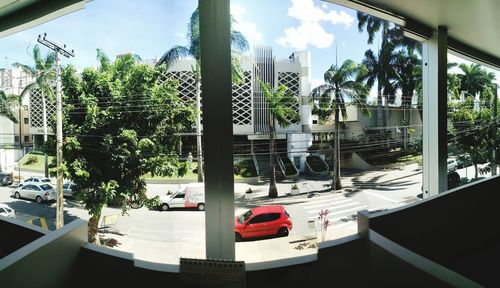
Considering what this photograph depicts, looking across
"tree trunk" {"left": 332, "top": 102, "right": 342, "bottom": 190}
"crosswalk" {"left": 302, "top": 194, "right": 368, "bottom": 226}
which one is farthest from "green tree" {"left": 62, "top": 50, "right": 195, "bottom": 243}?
"tree trunk" {"left": 332, "top": 102, "right": 342, "bottom": 190}

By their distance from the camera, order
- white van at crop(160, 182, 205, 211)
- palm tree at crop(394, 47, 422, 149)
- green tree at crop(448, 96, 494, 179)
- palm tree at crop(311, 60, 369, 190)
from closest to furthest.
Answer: white van at crop(160, 182, 205, 211) → palm tree at crop(311, 60, 369, 190) → green tree at crop(448, 96, 494, 179) → palm tree at crop(394, 47, 422, 149)

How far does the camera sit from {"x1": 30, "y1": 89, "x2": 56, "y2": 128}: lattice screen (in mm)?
3432

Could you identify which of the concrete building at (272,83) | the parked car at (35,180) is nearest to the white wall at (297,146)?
the concrete building at (272,83)

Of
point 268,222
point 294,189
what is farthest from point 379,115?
point 268,222

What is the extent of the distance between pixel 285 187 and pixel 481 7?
7.74ft

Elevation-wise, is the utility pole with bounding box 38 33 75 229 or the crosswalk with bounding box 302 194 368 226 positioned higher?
the utility pole with bounding box 38 33 75 229

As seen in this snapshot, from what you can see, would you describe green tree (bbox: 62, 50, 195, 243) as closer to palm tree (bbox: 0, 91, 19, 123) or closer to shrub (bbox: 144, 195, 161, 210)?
shrub (bbox: 144, 195, 161, 210)

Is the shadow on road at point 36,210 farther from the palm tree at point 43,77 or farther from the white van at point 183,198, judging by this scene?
the white van at point 183,198

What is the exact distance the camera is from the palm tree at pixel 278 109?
3.21 metres

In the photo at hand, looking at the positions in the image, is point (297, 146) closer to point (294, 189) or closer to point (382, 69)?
point (294, 189)

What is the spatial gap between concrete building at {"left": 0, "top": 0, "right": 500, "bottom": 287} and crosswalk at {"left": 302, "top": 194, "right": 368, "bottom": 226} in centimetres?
171

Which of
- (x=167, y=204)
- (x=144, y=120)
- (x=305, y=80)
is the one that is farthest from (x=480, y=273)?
(x=144, y=120)

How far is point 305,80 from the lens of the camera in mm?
3213

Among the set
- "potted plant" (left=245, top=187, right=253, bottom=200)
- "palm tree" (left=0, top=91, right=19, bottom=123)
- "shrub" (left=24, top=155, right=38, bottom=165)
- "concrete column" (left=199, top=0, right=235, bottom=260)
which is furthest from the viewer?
"palm tree" (left=0, top=91, right=19, bottom=123)
